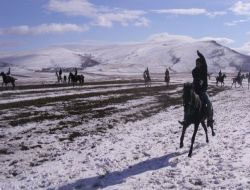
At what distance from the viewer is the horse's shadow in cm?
979

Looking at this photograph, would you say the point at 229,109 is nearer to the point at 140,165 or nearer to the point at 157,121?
the point at 157,121

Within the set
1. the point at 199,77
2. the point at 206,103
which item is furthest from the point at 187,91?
the point at 206,103

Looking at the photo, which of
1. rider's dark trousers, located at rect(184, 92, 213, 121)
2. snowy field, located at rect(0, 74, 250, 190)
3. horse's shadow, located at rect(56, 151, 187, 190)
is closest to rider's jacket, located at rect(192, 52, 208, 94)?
rider's dark trousers, located at rect(184, 92, 213, 121)

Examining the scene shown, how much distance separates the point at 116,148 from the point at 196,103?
9.74 feet

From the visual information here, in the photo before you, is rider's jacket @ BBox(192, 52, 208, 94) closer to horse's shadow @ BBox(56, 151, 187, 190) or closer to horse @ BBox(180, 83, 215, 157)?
horse @ BBox(180, 83, 215, 157)

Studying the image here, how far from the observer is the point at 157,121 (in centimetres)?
2084

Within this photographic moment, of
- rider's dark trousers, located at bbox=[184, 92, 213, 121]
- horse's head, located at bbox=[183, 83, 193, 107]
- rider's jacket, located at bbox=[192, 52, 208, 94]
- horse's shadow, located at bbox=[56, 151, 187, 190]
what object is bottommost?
horse's shadow, located at bbox=[56, 151, 187, 190]

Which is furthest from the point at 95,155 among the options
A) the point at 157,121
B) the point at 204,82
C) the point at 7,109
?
the point at 7,109

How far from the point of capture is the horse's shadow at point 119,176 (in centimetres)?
979

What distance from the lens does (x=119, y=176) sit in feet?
34.4

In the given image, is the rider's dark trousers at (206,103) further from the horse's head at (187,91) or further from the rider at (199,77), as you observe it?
the horse's head at (187,91)

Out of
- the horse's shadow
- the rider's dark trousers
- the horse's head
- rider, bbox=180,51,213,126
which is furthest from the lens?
rider, bbox=180,51,213,126

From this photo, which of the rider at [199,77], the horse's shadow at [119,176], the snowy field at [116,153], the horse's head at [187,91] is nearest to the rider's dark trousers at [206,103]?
the rider at [199,77]

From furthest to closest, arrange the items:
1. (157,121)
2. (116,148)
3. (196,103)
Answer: (157,121) → (116,148) → (196,103)
